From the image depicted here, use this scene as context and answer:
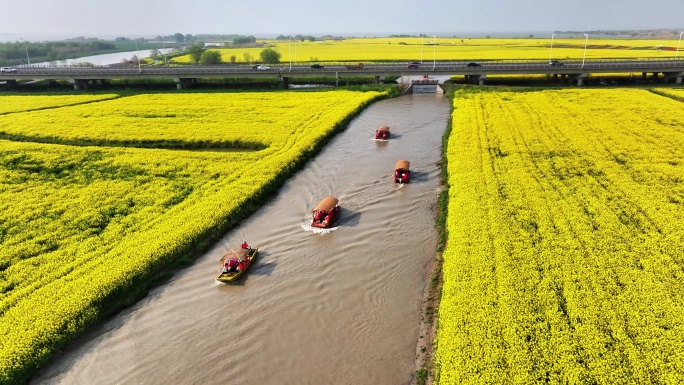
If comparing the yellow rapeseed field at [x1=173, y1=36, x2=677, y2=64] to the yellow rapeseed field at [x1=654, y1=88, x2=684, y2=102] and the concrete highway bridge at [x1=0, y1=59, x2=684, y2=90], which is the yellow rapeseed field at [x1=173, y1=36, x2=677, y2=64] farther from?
the yellow rapeseed field at [x1=654, y1=88, x2=684, y2=102]

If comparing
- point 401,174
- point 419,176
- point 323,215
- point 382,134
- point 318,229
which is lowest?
point 318,229

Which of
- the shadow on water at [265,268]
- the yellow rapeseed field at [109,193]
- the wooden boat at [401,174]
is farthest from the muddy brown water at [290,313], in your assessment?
the wooden boat at [401,174]

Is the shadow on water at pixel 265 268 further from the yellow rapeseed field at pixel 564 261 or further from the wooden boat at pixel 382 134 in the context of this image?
the wooden boat at pixel 382 134

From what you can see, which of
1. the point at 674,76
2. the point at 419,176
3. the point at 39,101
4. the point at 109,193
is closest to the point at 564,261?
the point at 419,176

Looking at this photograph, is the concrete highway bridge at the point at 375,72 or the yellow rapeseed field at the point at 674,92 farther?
the concrete highway bridge at the point at 375,72

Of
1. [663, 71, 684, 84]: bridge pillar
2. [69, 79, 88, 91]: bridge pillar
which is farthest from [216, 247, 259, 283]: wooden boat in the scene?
[663, 71, 684, 84]: bridge pillar

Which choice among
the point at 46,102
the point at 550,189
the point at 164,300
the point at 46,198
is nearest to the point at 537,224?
the point at 550,189

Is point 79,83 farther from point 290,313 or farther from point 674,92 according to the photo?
point 674,92
